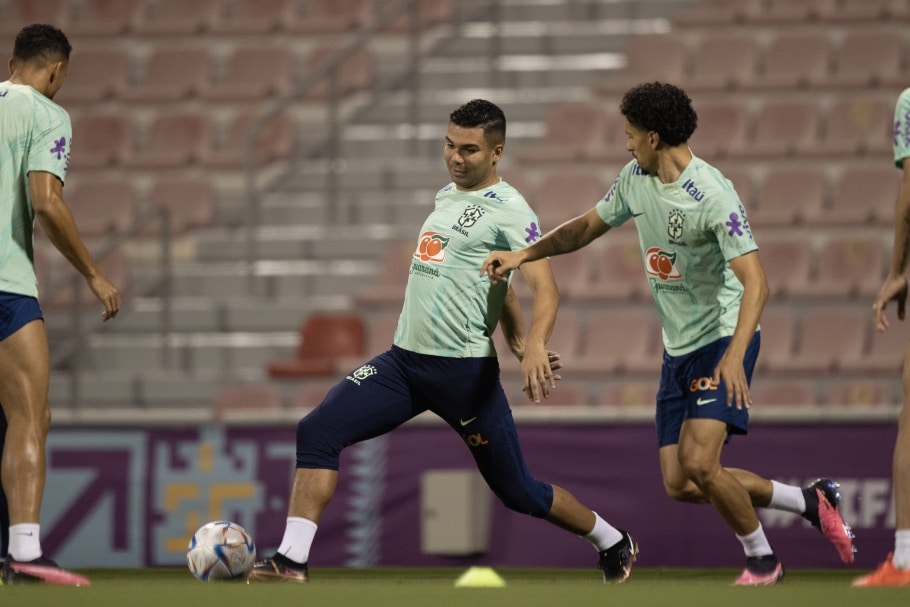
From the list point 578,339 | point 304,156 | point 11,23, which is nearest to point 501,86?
point 304,156

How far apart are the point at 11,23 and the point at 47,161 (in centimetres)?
1085

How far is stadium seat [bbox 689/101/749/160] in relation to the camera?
13656 millimetres

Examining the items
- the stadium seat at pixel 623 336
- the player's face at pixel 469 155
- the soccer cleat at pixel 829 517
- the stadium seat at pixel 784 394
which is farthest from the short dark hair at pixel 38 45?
the stadium seat at pixel 784 394

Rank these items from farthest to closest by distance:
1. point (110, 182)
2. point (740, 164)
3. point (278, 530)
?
point (110, 182) → point (740, 164) → point (278, 530)

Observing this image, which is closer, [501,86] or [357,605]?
[357,605]

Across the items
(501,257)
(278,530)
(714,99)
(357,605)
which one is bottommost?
(278,530)

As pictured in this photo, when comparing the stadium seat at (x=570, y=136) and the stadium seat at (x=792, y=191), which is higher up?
the stadium seat at (x=570, y=136)

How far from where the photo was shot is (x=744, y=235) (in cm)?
672

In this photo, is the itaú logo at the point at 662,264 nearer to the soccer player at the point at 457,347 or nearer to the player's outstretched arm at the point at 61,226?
the soccer player at the point at 457,347

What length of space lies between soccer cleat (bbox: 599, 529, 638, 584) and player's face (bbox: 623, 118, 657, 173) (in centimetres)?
182

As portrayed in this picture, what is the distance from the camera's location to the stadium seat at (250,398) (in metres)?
12.2

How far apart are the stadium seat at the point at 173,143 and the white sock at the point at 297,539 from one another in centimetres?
876

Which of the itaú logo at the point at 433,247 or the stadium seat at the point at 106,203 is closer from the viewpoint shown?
the itaú logo at the point at 433,247

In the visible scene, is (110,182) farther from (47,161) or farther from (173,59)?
(47,161)
